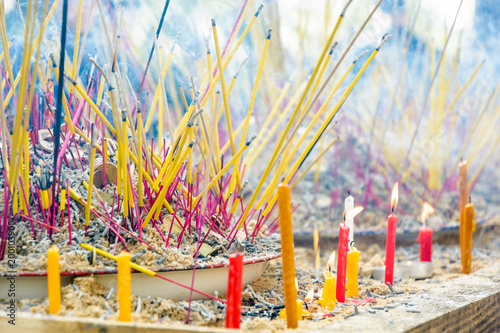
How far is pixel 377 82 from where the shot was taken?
2531 mm

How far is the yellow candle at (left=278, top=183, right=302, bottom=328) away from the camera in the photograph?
618 mm

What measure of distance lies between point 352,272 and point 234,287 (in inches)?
15.5

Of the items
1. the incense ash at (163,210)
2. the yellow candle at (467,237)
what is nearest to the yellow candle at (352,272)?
the incense ash at (163,210)

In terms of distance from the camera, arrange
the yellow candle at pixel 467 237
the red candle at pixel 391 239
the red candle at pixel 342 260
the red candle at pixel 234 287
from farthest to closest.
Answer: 1. the yellow candle at pixel 467 237
2. the red candle at pixel 391 239
3. the red candle at pixel 342 260
4. the red candle at pixel 234 287

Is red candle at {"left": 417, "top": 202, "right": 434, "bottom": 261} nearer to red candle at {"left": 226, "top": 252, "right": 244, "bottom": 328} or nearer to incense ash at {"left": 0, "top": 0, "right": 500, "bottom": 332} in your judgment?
incense ash at {"left": 0, "top": 0, "right": 500, "bottom": 332}

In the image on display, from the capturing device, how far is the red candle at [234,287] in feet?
1.94

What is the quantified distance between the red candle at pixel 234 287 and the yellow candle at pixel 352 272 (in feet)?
1.22

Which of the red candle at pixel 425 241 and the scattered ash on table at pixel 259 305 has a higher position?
the red candle at pixel 425 241

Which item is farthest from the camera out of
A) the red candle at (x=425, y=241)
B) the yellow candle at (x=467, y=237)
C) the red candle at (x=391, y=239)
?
the red candle at (x=425, y=241)

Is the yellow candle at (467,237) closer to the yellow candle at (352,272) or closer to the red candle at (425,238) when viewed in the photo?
the red candle at (425,238)

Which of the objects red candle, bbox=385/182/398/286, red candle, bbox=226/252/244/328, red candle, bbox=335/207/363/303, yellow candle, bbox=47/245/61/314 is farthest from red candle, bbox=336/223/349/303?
yellow candle, bbox=47/245/61/314

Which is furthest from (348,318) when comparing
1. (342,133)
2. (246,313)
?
(342,133)

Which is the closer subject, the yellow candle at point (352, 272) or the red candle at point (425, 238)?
the yellow candle at point (352, 272)

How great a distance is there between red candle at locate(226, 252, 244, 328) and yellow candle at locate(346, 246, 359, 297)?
1.22 ft
